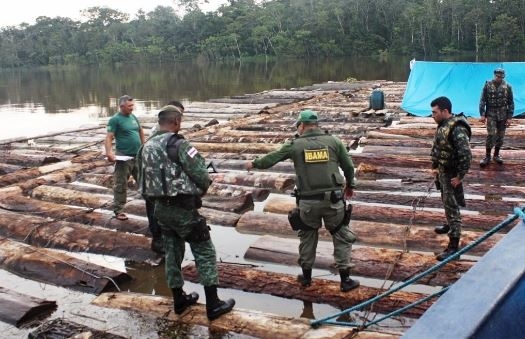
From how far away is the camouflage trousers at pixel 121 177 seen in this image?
282 inches

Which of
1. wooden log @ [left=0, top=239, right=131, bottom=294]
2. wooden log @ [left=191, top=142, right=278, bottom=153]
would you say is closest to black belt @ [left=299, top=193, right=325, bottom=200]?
wooden log @ [left=0, top=239, right=131, bottom=294]

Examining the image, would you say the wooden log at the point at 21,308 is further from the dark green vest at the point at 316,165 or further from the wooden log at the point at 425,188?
the wooden log at the point at 425,188

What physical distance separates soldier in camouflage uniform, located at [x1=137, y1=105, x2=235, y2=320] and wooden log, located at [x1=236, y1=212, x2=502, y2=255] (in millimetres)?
2497

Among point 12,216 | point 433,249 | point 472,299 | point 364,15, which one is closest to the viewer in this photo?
point 472,299

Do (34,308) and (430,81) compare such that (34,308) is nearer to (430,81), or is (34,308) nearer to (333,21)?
(430,81)

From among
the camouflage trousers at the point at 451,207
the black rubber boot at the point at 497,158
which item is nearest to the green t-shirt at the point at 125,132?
the camouflage trousers at the point at 451,207

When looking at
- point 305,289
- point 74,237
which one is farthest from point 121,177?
point 305,289

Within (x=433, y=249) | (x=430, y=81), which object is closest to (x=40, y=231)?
(x=433, y=249)

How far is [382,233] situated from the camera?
651 cm

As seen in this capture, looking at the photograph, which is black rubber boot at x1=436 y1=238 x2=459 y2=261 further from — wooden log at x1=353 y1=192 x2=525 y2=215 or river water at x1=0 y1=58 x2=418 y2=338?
wooden log at x1=353 y1=192 x2=525 y2=215

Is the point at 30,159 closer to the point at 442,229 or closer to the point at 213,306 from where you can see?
the point at 213,306

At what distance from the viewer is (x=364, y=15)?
245 feet

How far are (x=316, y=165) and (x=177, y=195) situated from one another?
1.36m

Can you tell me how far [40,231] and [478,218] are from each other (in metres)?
6.22
